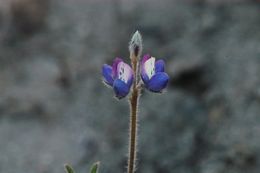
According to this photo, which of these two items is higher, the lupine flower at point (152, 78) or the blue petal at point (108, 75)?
the blue petal at point (108, 75)

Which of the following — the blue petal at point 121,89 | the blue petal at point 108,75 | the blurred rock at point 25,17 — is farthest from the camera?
the blurred rock at point 25,17

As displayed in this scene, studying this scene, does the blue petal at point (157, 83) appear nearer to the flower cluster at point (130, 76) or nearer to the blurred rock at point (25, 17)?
the flower cluster at point (130, 76)

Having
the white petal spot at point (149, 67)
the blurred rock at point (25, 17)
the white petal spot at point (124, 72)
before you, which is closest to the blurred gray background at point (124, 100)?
the blurred rock at point (25, 17)

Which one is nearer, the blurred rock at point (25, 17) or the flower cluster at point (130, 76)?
the flower cluster at point (130, 76)

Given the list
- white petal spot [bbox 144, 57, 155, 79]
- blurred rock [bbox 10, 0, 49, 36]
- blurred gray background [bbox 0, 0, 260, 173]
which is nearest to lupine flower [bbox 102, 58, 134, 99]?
white petal spot [bbox 144, 57, 155, 79]

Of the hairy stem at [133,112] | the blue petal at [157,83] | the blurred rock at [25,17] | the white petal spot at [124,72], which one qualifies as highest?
the blurred rock at [25,17]

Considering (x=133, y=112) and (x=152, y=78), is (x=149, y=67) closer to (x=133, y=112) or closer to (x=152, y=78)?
(x=152, y=78)

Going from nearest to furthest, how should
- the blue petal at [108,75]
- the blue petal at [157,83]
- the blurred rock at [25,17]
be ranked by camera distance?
the blue petal at [157,83] → the blue petal at [108,75] → the blurred rock at [25,17]

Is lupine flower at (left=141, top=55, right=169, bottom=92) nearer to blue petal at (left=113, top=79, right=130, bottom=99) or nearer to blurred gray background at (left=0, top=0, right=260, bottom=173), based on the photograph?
blue petal at (left=113, top=79, right=130, bottom=99)
